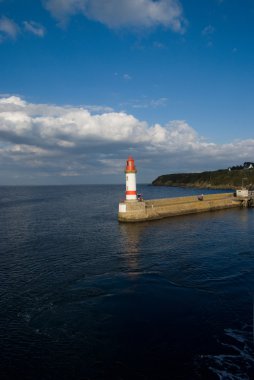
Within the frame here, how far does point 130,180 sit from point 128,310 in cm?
2963

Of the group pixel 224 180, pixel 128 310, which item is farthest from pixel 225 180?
pixel 128 310

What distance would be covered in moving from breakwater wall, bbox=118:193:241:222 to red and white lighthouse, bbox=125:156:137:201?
917 mm

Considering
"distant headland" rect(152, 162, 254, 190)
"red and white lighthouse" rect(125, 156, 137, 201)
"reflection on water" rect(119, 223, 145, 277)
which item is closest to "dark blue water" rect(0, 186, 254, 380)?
"reflection on water" rect(119, 223, 145, 277)

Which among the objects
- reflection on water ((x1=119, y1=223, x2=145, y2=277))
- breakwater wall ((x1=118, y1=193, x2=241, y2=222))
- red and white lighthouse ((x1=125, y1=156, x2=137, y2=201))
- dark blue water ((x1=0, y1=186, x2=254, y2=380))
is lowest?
dark blue water ((x1=0, y1=186, x2=254, y2=380))

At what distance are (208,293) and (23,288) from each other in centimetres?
1026

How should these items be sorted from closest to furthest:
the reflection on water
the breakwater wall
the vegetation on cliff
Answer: the reflection on water → the breakwater wall → the vegetation on cliff

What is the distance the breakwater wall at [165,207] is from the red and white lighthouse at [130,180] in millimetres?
917

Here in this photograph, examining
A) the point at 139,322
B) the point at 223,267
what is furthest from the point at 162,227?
the point at 139,322

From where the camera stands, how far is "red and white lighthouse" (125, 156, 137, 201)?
4328cm

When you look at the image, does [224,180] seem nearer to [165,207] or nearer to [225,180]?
[225,180]

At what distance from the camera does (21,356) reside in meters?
11.3

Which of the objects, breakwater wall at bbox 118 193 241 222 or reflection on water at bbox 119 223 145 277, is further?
breakwater wall at bbox 118 193 241 222

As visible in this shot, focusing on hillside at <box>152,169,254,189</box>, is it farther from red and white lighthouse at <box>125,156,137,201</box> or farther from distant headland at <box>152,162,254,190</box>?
red and white lighthouse at <box>125,156,137,201</box>

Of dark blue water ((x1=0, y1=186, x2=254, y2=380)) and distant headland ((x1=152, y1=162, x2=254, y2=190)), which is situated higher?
distant headland ((x1=152, y1=162, x2=254, y2=190))
